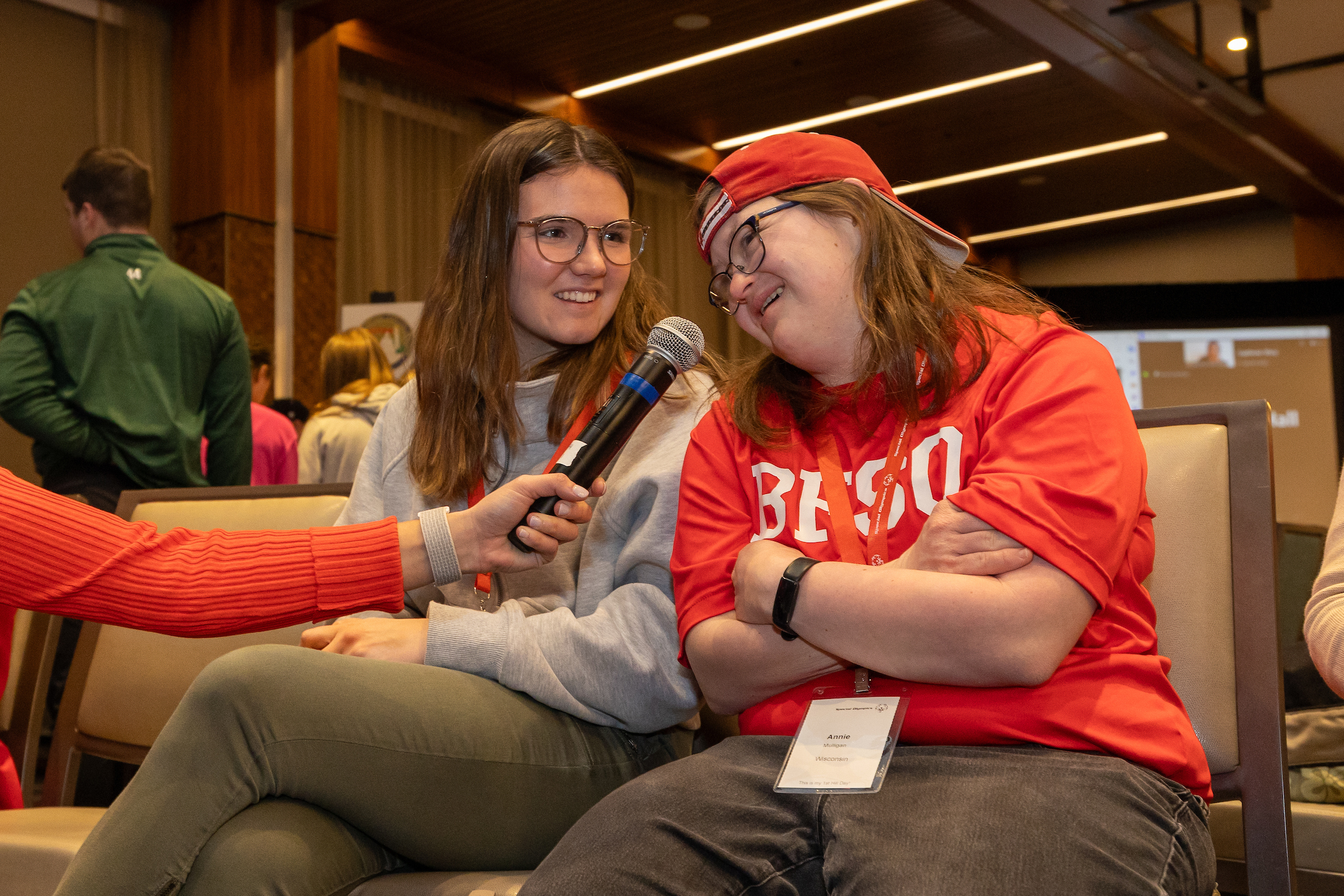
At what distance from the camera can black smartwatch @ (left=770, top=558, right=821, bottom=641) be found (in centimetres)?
116

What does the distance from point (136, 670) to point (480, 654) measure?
0.83m

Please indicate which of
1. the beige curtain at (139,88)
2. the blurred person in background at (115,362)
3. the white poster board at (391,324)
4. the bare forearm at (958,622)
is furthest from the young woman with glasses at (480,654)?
the beige curtain at (139,88)

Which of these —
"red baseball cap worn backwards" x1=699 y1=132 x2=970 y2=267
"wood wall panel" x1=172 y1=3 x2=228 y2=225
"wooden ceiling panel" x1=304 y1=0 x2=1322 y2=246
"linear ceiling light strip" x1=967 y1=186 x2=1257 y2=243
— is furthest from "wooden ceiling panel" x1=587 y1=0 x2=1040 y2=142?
"red baseball cap worn backwards" x1=699 y1=132 x2=970 y2=267

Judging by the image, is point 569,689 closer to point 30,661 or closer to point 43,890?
point 43,890

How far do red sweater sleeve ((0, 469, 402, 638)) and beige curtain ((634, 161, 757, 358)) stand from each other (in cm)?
760

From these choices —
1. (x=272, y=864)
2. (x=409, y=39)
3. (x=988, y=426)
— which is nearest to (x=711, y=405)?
(x=988, y=426)

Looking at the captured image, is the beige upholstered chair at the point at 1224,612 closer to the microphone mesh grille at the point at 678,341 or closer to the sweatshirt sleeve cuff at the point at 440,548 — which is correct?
the sweatshirt sleeve cuff at the point at 440,548

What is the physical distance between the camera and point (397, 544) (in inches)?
53.1

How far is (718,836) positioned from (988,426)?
52 cm

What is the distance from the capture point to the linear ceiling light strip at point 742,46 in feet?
21.8

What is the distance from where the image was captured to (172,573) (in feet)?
4.29

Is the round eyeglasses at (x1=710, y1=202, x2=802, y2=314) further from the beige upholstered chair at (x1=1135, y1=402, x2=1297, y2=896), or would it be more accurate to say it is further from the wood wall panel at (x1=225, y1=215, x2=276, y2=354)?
the wood wall panel at (x1=225, y1=215, x2=276, y2=354)

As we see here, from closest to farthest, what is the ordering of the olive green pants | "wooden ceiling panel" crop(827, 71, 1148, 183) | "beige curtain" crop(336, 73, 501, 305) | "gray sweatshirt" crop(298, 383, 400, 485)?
the olive green pants → "gray sweatshirt" crop(298, 383, 400, 485) → "beige curtain" crop(336, 73, 501, 305) → "wooden ceiling panel" crop(827, 71, 1148, 183)

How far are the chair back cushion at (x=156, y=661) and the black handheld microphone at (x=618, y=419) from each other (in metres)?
0.71
